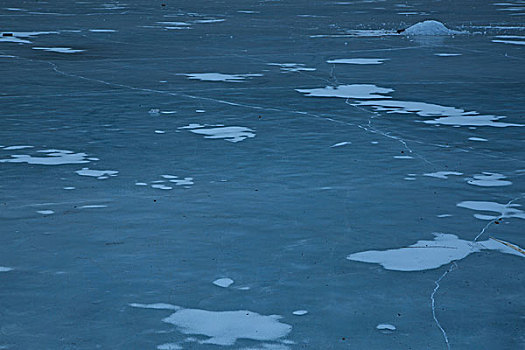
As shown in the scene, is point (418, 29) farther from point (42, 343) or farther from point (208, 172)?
point (42, 343)

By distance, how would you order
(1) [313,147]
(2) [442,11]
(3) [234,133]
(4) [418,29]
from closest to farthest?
(1) [313,147], (3) [234,133], (4) [418,29], (2) [442,11]

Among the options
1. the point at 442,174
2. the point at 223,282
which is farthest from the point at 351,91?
the point at 223,282

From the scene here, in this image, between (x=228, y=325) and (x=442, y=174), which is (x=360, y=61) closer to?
(x=442, y=174)

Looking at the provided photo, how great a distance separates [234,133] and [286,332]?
4.39 metres

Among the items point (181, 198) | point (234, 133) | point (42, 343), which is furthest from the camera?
point (234, 133)

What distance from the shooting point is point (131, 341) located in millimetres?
3604

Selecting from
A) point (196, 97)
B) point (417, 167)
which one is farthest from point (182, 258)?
point (196, 97)

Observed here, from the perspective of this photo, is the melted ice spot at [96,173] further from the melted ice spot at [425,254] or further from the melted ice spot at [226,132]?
the melted ice spot at [425,254]

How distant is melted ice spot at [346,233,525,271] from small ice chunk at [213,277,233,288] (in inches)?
28.8

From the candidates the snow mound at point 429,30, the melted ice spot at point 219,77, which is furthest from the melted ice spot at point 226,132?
the snow mound at point 429,30

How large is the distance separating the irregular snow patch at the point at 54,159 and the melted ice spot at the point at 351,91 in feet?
12.5

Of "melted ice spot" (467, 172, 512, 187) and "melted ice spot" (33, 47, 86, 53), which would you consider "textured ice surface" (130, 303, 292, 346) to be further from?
"melted ice spot" (33, 47, 86, 53)

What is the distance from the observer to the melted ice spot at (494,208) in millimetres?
5402

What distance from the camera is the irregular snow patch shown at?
6.78m
